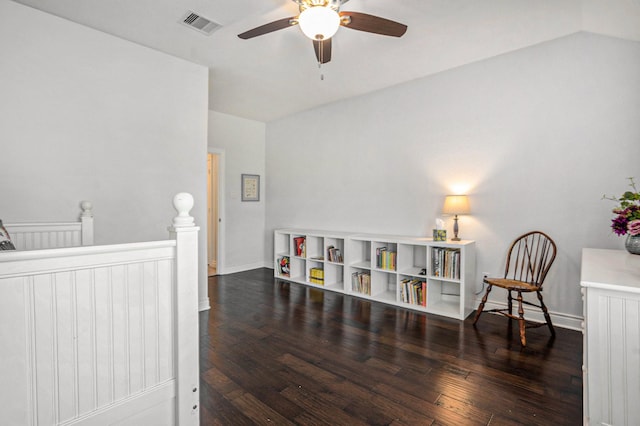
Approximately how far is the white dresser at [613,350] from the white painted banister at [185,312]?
1558mm

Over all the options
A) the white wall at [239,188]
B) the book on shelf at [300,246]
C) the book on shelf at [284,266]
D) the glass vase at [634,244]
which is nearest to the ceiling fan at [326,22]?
the glass vase at [634,244]

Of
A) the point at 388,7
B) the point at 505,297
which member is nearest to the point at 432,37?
the point at 388,7

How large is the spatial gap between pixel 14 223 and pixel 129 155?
100 centimetres

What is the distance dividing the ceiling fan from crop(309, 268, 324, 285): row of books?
2.85 m

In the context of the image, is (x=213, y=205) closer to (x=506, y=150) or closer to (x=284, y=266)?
(x=284, y=266)

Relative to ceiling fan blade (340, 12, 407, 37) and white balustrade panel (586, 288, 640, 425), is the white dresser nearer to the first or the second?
white balustrade panel (586, 288, 640, 425)

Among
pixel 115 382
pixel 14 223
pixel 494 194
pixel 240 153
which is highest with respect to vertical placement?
pixel 240 153

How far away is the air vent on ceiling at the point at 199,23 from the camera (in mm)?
2534

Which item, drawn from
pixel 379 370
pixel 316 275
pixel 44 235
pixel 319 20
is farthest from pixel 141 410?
pixel 316 275

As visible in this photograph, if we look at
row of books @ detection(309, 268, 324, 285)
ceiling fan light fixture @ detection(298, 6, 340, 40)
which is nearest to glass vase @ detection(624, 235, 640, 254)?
ceiling fan light fixture @ detection(298, 6, 340, 40)

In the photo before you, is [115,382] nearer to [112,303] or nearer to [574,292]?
[112,303]

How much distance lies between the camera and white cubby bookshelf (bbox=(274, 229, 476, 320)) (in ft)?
10.6

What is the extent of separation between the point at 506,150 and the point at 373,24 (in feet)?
Answer: 6.60

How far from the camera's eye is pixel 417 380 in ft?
6.79
